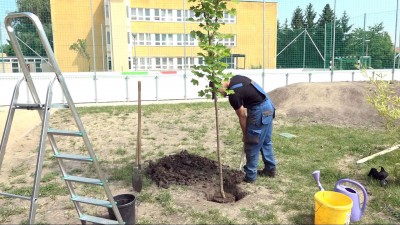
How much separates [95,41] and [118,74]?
1.66 m

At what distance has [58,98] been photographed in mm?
12562

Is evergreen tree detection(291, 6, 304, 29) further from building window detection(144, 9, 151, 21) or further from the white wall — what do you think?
building window detection(144, 9, 151, 21)

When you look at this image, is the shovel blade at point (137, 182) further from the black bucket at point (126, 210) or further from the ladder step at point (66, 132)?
the ladder step at point (66, 132)

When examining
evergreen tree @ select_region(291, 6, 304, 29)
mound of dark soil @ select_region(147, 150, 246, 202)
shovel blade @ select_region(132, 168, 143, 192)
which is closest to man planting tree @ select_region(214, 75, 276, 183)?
mound of dark soil @ select_region(147, 150, 246, 202)

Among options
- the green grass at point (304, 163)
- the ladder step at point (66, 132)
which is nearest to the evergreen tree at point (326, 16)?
the green grass at point (304, 163)

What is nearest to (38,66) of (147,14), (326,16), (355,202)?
(355,202)

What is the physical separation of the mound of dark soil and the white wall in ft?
28.7

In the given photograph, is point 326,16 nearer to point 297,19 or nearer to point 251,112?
point 297,19

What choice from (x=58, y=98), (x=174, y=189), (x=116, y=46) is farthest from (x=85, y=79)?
(x=174, y=189)

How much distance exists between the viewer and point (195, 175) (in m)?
4.79

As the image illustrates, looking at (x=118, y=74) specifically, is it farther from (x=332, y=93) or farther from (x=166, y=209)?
(x=166, y=209)

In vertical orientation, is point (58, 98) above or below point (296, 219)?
above

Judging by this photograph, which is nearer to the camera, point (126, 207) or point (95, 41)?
point (126, 207)

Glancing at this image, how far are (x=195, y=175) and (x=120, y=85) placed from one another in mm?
9400
